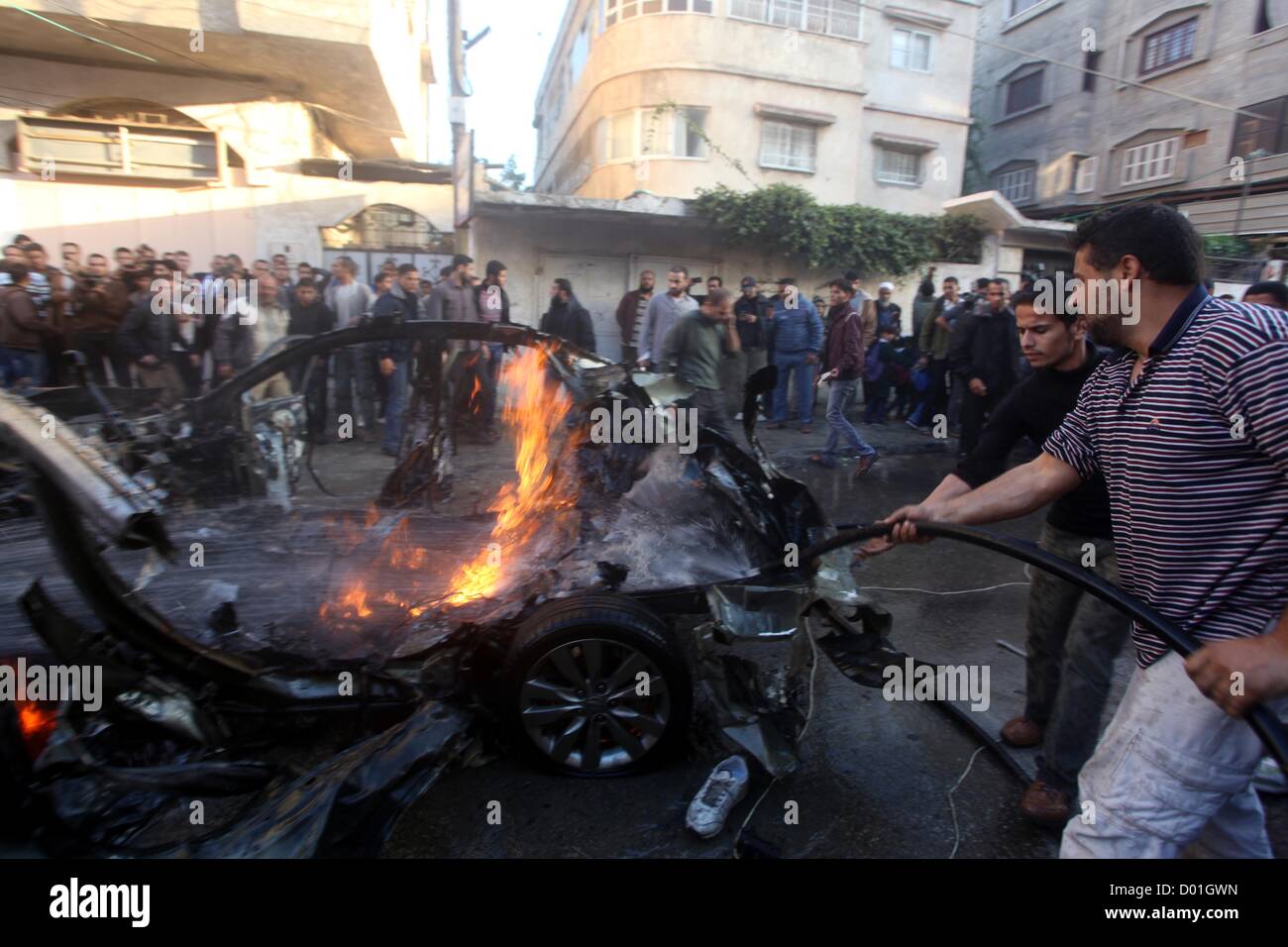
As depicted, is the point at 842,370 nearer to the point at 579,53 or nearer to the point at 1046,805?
the point at 1046,805

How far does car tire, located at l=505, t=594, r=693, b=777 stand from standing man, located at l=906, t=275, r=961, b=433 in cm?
847

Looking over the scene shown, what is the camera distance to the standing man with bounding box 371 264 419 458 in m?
6.45

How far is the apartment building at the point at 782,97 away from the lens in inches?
651

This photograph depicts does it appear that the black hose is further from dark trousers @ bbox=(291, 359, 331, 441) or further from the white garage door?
the white garage door

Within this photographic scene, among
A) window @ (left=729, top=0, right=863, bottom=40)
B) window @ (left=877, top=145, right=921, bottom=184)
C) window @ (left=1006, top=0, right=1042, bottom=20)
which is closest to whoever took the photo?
window @ (left=729, top=0, right=863, bottom=40)

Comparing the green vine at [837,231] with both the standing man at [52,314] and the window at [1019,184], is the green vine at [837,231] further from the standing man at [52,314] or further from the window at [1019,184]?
the window at [1019,184]

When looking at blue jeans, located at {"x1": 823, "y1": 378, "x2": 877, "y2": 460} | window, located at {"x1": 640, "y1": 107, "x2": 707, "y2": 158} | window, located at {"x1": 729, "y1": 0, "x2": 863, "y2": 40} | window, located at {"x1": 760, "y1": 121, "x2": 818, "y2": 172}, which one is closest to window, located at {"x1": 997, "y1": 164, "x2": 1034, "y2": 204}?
window, located at {"x1": 729, "y1": 0, "x2": 863, "y2": 40}

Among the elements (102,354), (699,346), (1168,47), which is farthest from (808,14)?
(102,354)

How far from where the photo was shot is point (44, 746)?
6.48 feet

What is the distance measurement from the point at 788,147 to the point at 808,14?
9.79 feet

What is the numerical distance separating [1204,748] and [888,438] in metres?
8.65

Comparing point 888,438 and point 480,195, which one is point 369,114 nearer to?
point 480,195

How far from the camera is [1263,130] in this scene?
55.0 feet
